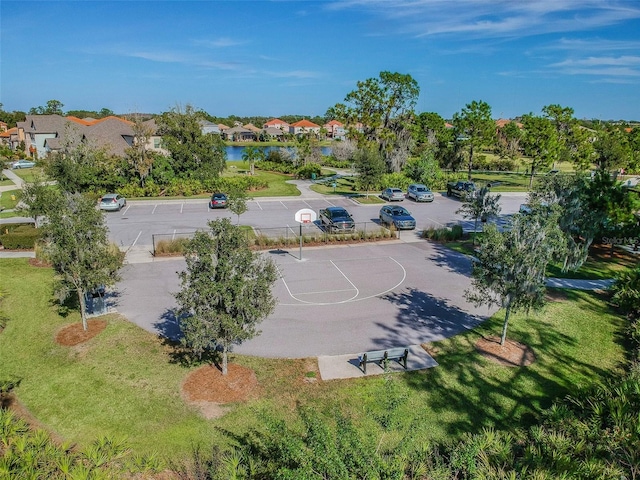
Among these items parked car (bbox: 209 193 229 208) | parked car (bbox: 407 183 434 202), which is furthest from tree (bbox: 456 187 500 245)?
parked car (bbox: 209 193 229 208)

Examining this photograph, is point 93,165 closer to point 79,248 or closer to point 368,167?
point 368,167

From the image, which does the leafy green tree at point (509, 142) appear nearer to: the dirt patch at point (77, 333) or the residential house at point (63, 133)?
the residential house at point (63, 133)

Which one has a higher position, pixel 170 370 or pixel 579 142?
pixel 579 142

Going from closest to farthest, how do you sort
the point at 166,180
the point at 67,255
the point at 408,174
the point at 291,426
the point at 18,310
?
the point at 291,426, the point at 67,255, the point at 18,310, the point at 166,180, the point at 408,174

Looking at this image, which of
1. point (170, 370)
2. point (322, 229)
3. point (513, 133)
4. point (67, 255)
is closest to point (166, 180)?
point (322, 229)

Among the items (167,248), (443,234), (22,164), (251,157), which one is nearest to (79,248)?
(167,248)

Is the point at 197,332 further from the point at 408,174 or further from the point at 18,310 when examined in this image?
the point at 408,174
